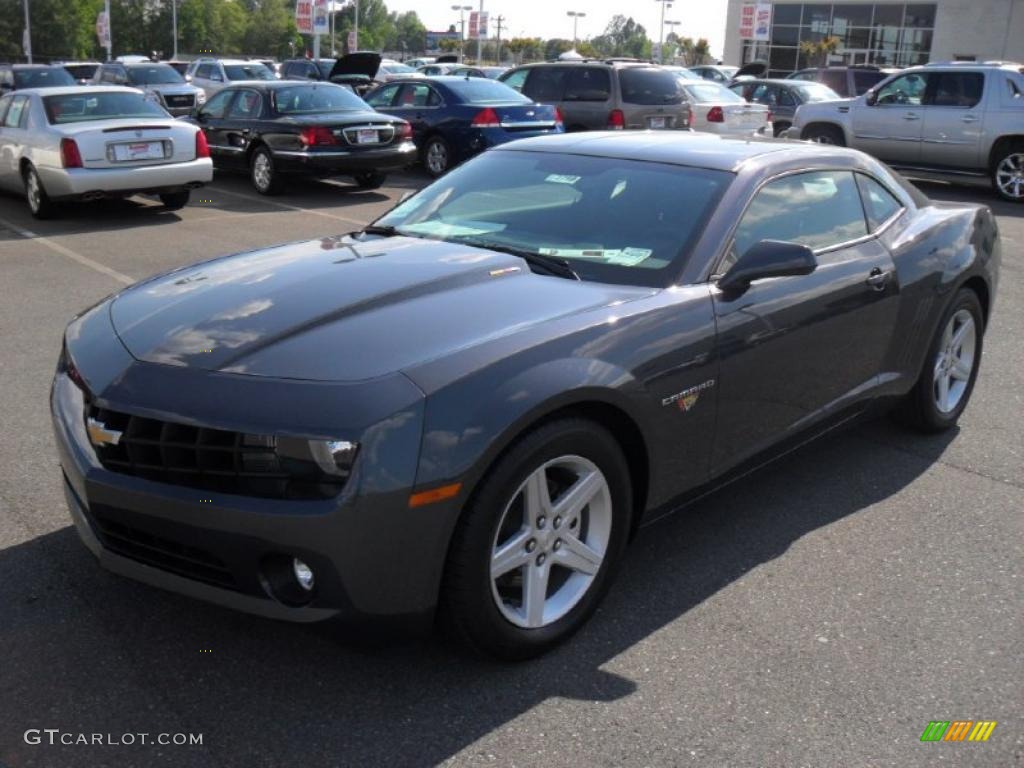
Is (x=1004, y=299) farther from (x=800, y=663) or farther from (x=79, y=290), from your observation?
(x=79, y=290)

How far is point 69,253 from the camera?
1015 cm

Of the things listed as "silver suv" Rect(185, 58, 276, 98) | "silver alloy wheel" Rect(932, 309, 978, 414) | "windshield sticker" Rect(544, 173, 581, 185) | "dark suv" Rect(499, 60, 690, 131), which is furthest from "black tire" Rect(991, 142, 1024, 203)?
"silver suv" Rect(185, 58, 276, 98)

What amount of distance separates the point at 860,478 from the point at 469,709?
8.29 feet

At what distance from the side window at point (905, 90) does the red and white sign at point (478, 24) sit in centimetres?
4500

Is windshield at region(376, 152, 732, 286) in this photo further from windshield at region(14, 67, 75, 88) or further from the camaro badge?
windshield at region(14, 67, 75, 88)

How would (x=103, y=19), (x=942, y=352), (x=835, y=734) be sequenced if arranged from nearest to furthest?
(x=835, y=734) < (x=942, y=352) < (x=103, y=19)

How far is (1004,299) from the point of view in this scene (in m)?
8.84

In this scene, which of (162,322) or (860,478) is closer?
(162,322)

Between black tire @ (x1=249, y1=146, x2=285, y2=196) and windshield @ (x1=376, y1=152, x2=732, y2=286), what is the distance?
9.94 m

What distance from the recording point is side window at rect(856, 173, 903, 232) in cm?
487

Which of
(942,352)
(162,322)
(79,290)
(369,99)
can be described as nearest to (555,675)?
(162,322)

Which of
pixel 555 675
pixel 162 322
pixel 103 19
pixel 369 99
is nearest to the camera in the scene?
pixel 555 675

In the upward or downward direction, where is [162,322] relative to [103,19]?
downward

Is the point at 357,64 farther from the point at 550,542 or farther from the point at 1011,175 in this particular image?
the point at 550,542
